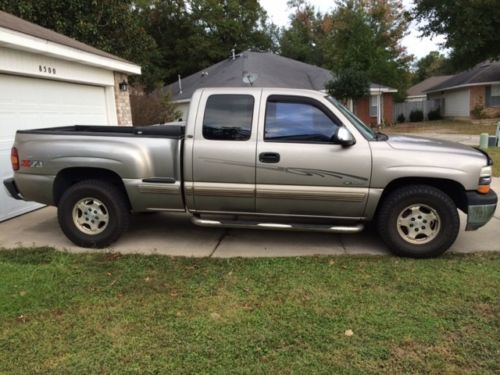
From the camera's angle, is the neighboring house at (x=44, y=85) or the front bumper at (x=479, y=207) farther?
the neighboring house at (x=44, y=85)

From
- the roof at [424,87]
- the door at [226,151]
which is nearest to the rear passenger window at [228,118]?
the door at [226,151]

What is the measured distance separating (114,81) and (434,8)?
73.1ft

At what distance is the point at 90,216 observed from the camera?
5.76 m

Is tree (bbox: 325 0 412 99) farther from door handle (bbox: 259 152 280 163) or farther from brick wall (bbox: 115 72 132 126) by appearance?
door handle (bbox: 259 152 280 163)

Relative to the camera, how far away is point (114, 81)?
1116cm

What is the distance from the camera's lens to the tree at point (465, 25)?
24.1 meters

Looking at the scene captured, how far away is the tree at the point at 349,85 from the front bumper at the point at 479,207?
23.0 m

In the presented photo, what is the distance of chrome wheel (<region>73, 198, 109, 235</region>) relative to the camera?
5.73m

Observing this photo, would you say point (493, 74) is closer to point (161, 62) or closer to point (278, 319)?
point (161, 62)

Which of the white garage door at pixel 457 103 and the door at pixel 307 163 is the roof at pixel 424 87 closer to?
the white garage door at pixel 457 103

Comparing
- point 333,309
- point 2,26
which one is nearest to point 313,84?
point 2,26

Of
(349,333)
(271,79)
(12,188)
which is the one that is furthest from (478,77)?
(349,333)

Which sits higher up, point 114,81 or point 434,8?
point 434,8

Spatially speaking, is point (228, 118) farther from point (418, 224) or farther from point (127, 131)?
point (418, 224)
